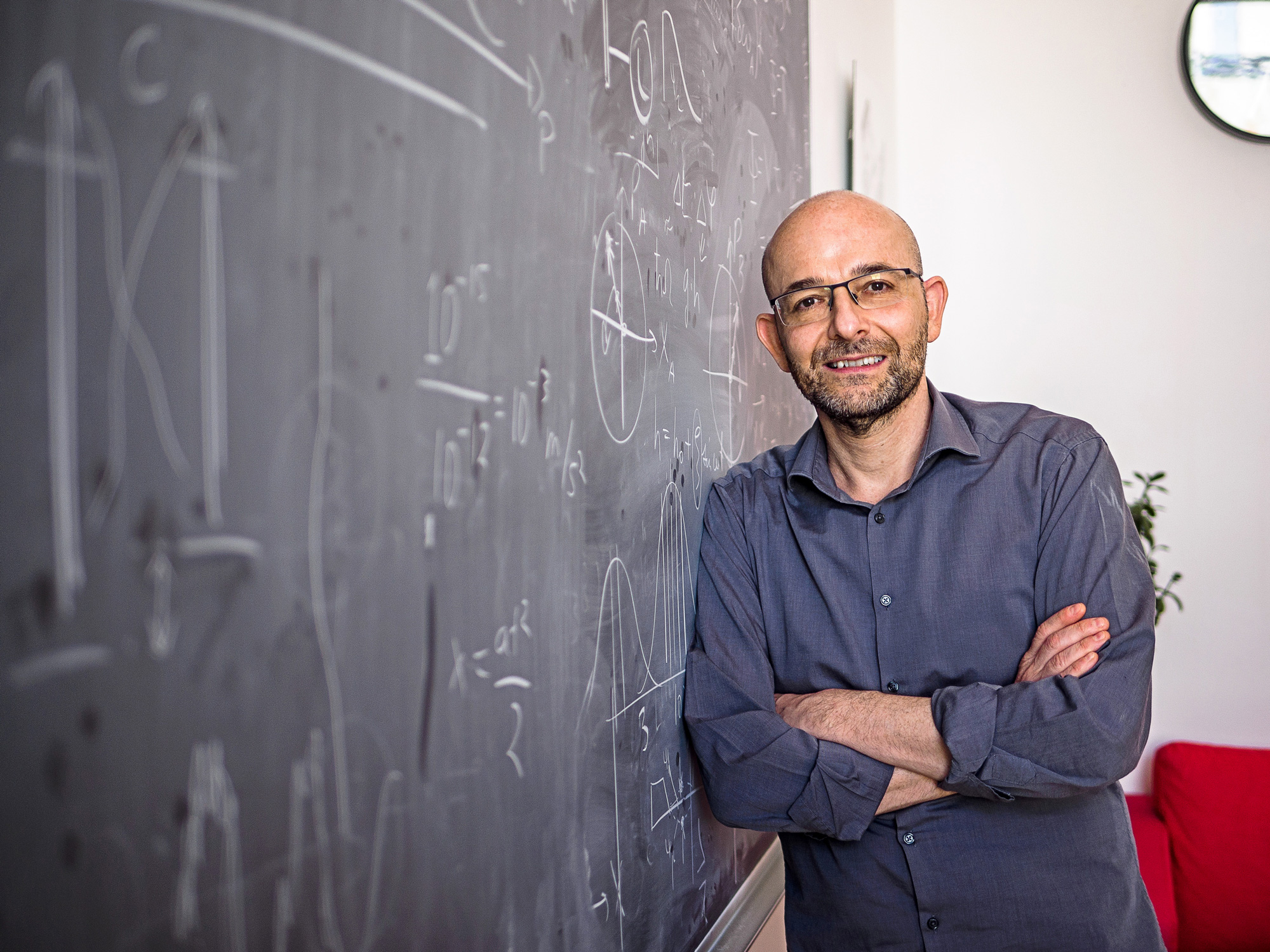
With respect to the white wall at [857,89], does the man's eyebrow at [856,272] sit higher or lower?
lower

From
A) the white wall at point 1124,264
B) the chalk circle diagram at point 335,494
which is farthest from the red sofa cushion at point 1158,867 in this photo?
the chalk circle diagram at point 335,494

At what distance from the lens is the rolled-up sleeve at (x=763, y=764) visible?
47.8 inches

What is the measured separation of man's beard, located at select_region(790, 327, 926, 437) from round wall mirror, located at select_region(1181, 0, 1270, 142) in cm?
211

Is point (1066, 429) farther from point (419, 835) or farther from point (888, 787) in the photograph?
point (419, 835)

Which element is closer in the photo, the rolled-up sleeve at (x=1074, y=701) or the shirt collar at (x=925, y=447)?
the rolled-up sleeve at (x=1074, y=701)

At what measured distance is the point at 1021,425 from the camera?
1.40 meters

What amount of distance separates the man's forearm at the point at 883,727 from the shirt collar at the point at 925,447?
0.99ft

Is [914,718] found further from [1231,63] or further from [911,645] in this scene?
[1231,63]

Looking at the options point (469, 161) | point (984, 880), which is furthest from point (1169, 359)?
point (469, 161)

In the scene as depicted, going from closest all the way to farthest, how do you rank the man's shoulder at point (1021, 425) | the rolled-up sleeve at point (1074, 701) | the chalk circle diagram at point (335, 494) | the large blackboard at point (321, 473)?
the large blackboard at point (321, 473) < the chalk circle diagram at point (335, 494) < the rolled-up sleeve at point (1074, 701) < the man's shoulder at point (1021, 425)

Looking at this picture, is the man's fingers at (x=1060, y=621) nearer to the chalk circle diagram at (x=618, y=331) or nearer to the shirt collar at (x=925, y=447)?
the shirt collar at (x=925, y=447)

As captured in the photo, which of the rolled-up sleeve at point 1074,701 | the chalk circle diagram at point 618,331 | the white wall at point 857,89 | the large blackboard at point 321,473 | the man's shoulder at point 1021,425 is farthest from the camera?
the white wall at point 857,89

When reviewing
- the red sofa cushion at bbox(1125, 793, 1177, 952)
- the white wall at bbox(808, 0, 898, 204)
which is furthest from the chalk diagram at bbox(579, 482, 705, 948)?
the red sofa cushion at bbox(1125, 793, 1177, 952)

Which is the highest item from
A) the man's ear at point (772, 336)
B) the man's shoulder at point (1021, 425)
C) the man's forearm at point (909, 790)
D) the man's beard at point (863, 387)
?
the man's ear at point (772, 336)
